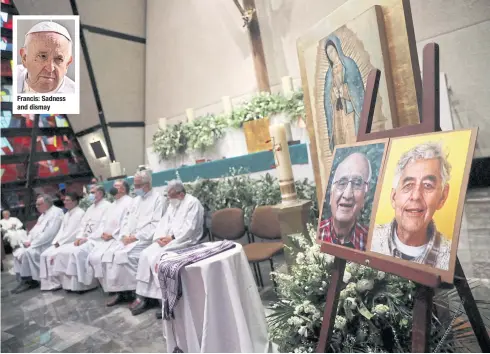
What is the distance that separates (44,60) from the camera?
7.21ft

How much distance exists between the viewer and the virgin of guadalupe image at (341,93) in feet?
6.46

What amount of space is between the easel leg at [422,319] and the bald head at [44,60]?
2.19 meters

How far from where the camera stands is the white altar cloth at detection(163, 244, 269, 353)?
210 centimetres

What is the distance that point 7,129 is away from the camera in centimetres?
592

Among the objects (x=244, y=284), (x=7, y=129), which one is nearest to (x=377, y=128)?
(x=244, y=284)

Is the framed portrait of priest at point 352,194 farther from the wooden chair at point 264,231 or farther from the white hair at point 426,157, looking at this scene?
the wooden chair at point 264,231

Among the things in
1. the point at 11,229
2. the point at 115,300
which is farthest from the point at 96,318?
the point at 11,229

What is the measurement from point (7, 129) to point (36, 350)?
4.30m

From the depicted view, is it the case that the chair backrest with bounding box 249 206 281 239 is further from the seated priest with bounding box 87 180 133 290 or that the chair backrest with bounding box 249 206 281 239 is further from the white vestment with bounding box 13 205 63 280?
the white vestment with bounding box 13 205 63 280

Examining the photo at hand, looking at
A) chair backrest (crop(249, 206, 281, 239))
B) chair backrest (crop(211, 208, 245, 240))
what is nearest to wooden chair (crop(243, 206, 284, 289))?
chair backrest (crop(249, 206, 281, 239))

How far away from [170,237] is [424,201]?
2.69m

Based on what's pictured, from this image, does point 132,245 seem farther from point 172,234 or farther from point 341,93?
point 341,93

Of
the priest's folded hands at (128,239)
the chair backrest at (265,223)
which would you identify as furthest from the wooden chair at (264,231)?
the priest's folded hands at (128,239)

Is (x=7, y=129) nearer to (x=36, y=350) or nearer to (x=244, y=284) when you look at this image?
(x=36, y=350)
